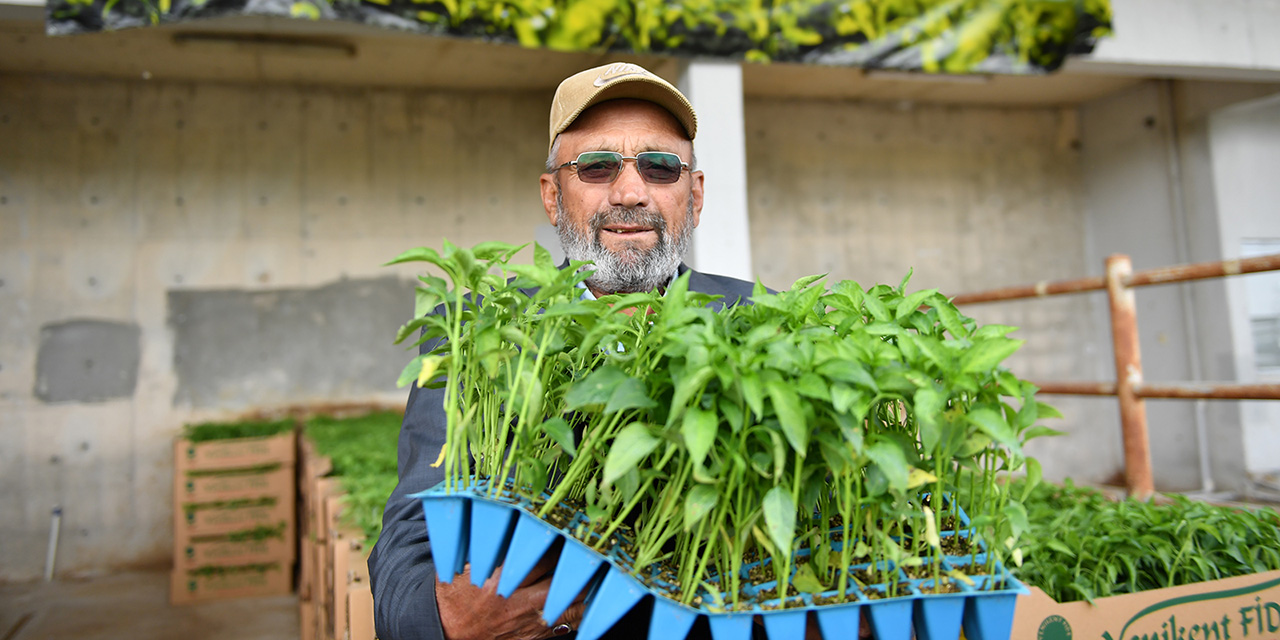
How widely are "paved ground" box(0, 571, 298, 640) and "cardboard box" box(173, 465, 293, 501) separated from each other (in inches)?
26.0

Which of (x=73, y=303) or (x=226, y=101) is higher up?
(x=226, y=101)

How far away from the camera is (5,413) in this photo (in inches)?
204

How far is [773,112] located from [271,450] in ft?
16.5

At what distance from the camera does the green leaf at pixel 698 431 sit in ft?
2.09

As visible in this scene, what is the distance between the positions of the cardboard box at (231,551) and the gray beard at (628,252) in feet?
13.5

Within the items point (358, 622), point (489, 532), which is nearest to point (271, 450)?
point (358, 622)

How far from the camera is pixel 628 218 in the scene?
1.57 metres

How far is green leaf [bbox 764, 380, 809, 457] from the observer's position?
2.10 ft

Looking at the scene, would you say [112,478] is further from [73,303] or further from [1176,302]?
[1176,302]

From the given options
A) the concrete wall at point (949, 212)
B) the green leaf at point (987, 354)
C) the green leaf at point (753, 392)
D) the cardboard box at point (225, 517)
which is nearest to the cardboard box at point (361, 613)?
the green leaf at point (753, 392)

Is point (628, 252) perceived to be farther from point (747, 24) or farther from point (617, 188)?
point (747, 24)

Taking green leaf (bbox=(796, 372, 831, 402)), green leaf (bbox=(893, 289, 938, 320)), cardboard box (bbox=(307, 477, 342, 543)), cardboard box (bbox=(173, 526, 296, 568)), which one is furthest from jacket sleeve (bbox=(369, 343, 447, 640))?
cardboard box (bbox=(173, 526, 296, 568))

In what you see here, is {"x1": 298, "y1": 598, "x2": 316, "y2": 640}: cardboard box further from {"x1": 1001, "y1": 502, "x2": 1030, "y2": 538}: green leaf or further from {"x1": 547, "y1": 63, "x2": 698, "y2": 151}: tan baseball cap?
{"x1": 1001, "y1": 502, "x2": 1030, "y2": 538}: green leaf

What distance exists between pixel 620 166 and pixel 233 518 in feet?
14.4
